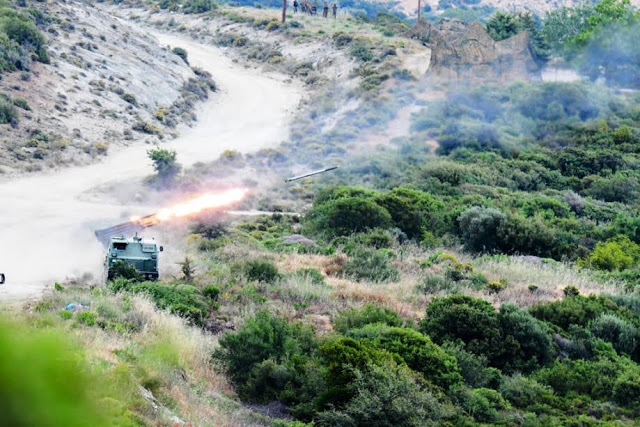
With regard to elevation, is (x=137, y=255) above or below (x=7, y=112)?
above

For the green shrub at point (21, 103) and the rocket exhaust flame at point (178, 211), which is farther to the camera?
the green shrub at point (21, 103)

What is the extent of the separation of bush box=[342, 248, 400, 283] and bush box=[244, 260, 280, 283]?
10.7ft

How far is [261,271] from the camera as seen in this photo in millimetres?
28438

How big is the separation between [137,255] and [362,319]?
8.07 m

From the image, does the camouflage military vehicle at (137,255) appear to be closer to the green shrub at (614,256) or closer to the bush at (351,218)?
the bush at (351,218)

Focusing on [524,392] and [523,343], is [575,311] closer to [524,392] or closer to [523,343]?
[523,343]

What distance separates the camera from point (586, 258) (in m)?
38.9

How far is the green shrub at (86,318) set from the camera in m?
18.0

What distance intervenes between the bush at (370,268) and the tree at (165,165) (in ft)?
72.4

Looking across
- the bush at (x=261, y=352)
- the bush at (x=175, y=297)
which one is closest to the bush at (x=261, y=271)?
the bush at (x=175, y=297)

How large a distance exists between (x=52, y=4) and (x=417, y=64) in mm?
31145

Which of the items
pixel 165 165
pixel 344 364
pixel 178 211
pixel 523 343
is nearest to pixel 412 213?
pixel 178 211

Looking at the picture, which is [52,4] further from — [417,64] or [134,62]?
[417,64]

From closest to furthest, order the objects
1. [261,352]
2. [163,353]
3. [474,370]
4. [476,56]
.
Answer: [163,353], [261,352], [474,370], [476,56]
